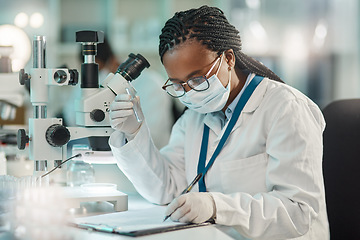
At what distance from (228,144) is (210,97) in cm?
17

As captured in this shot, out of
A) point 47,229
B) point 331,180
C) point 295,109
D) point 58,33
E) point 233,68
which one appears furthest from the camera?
point 58,33

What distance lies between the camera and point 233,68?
172 centimetres

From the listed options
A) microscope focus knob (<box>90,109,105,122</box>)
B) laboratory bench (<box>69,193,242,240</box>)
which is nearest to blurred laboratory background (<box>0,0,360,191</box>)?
microscope focus knob (<box>90,109,105,122</box>)

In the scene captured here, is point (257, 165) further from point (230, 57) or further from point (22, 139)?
point (22, 139)

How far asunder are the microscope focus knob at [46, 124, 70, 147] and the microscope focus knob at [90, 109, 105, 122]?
0.09 meters

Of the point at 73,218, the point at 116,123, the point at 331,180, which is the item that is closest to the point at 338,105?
the point at 331,180

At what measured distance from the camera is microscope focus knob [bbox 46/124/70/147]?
1.46 metres

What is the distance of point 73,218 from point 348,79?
414 centimetres

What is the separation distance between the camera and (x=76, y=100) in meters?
1.56

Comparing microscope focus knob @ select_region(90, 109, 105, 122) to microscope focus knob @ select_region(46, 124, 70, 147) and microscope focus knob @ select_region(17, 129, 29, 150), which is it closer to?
microscope focus knob @ select_region(46, 124, 70, 147)

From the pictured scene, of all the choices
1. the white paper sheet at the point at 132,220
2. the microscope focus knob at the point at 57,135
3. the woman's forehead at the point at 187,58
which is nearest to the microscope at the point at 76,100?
the microscope focus knob at the point at 57,135

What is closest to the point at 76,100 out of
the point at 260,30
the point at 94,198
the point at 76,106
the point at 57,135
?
the point at 76,106

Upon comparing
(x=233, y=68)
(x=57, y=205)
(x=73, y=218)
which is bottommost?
(x=73, y=218)

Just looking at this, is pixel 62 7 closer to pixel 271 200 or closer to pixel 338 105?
pixel 338 105
